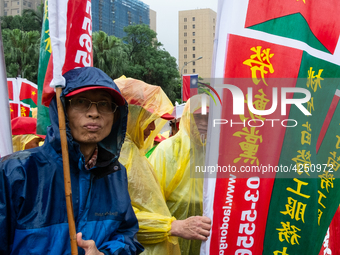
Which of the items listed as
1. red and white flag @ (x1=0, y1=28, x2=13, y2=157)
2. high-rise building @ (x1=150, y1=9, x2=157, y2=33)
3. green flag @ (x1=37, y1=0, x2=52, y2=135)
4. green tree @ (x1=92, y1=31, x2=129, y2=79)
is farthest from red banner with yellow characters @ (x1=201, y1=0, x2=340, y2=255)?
high-rise building @ (x1=150, y1=9, x2=157, y2=33)

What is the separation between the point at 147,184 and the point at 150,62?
99.7ft

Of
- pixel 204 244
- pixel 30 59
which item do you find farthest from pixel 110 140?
pixel 30 59

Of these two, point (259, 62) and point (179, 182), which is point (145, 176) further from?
point (259, 62)

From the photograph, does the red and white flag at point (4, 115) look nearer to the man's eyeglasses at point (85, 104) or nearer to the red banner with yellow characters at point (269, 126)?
the man's eyeglasses at point (85, 104)

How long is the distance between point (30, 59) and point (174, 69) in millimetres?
16642

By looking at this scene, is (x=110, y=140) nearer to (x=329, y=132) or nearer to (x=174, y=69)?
(x=329, y=132)

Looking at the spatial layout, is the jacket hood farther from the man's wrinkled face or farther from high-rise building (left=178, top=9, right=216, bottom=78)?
high-rise building (left=178, top=9, right=216, bottom=78)

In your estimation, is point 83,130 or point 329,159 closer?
point 83,130

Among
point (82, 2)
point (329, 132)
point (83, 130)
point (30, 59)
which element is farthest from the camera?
point (30, 59)

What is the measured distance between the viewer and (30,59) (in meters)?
17.7

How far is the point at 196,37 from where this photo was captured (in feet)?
247

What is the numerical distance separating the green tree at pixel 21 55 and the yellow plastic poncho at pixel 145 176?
15744mm

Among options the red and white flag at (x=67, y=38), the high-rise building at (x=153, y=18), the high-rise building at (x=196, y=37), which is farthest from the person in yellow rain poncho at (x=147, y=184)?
the high-rise building at (x=153, y=18)

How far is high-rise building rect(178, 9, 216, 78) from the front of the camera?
2822 inches
